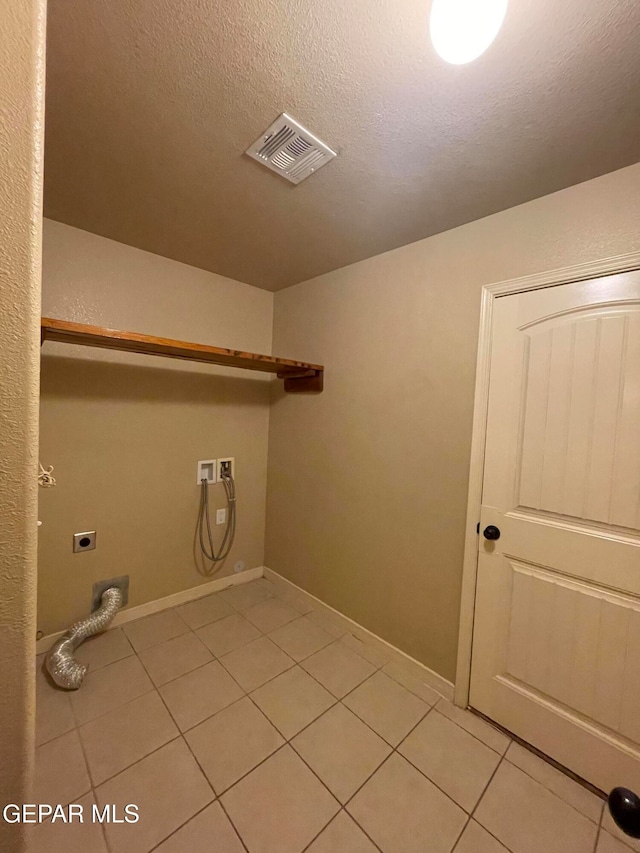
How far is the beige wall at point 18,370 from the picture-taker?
0.46 m

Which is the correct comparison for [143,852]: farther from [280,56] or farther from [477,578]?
[280,56]

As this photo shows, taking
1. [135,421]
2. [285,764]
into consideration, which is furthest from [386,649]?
[135,421]

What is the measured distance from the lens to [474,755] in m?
1.46

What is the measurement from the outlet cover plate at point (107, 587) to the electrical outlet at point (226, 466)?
0.90 m

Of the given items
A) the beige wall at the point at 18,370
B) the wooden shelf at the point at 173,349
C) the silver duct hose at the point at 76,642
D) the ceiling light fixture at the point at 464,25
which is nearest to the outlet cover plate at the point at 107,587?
the silver duct hose at the point at 76,642

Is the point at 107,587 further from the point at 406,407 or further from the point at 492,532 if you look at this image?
the point at 492,532

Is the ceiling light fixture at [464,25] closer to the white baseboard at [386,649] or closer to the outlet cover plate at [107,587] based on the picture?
the white baseboard at [386,649]

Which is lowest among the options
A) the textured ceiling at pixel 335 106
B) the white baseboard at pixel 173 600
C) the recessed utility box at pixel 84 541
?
the white baseboard at pixel 173 600

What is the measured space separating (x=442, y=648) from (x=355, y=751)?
25.4 inches

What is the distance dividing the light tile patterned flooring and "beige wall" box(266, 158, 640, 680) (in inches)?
15.2

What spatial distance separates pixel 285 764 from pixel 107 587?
1519 millimetres

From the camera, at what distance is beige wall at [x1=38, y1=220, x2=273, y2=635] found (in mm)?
1977

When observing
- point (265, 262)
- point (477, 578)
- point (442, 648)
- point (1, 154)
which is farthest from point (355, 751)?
point (265, 262)

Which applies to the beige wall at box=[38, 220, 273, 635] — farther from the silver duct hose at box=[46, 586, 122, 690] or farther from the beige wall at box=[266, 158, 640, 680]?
the beige wall at box=[266, 158, 640, 680]
